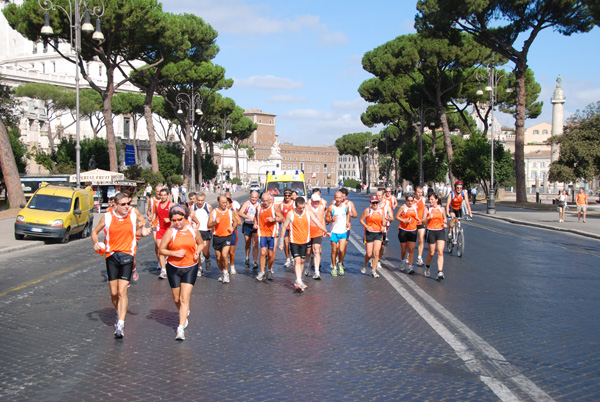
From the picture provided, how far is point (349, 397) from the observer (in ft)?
16.0

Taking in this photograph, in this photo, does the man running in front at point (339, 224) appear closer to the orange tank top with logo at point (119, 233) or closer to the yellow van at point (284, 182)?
the orange tank top with logo at point (119, 233)

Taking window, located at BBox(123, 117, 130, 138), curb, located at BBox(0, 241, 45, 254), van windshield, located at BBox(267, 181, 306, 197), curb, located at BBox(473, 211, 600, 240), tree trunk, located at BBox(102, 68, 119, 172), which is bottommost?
curb, located at BBox(473, 211, 600, 240)

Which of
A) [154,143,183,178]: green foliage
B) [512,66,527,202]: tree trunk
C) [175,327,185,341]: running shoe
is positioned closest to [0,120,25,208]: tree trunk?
[175,327,185,341]: running shoe

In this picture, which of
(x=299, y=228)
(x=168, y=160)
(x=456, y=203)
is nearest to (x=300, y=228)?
(x=299, y=228)

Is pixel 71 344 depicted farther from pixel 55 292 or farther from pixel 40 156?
pixel 40 156

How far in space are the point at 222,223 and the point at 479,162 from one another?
123 feet

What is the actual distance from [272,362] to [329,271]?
6605 millimetres

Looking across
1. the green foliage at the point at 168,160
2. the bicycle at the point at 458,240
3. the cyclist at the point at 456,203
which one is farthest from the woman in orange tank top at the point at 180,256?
the green foliage at the point at 168,160

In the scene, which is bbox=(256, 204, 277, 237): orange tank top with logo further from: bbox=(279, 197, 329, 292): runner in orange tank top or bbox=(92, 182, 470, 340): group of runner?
bbox=(279, 197, 329, 292): runner in orange tank top

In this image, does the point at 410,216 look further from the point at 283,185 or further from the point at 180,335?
the point at 283,185

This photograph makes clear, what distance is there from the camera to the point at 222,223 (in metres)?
11.2

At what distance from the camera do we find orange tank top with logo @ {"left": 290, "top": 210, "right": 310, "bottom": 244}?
10.2m

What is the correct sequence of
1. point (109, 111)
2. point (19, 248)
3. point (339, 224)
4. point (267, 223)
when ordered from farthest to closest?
point (109, 111) → point (19, 248) → point (339, 224) → point (267, 223)

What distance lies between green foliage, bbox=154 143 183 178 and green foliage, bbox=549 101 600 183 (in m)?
34.9
